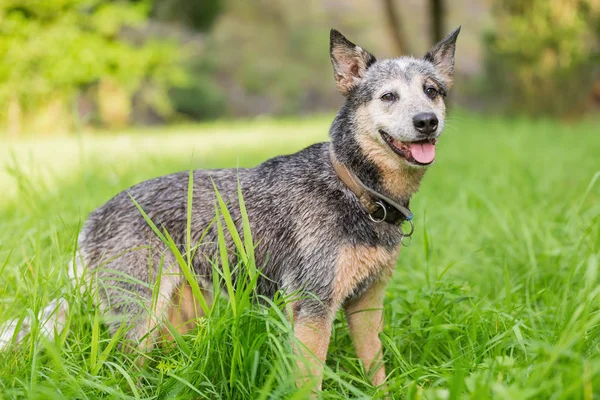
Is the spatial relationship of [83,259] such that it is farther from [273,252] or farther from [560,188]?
[560,188]

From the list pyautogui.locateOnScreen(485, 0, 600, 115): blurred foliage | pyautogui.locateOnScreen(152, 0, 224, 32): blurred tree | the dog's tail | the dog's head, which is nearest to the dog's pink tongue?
the dog's head

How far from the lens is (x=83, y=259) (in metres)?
2.85

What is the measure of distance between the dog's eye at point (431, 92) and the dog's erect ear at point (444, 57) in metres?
0.21

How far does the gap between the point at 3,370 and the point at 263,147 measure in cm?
828

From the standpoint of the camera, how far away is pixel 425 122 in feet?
8.50

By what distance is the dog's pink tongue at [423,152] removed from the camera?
2629mm

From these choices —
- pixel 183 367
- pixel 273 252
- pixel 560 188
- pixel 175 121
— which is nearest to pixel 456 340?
pixel 273 252

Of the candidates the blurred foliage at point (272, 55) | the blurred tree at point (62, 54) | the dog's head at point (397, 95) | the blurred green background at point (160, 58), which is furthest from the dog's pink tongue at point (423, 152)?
the blurred foliage at point (272, 55)

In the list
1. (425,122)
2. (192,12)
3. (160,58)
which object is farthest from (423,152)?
(192,12)

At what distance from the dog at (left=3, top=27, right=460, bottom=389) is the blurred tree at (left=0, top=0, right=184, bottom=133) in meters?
11.4

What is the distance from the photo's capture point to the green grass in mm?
2014

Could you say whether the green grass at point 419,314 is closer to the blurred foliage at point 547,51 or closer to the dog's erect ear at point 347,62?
the dog's erect ear at point 347,62

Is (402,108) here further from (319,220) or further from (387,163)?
(319,220)

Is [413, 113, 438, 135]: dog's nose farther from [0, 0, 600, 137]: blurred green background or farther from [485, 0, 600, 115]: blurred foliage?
[485, 0, 600, 115]: blurred foliage
